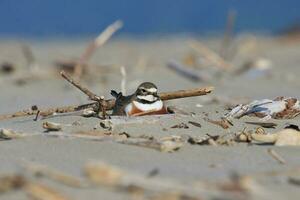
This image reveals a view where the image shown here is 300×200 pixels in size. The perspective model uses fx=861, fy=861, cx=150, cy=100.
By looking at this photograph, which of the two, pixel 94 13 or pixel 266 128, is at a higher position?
pixel 94 13

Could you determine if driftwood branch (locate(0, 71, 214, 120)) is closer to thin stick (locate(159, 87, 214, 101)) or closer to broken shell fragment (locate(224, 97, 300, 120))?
thin stick (locate(159, 87, 214, 101))

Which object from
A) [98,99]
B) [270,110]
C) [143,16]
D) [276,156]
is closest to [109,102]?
[98,99]

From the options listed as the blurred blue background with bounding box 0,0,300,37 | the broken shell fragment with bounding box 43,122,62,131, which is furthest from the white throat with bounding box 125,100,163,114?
the blurred blue background with bounding box 0,0,300,37

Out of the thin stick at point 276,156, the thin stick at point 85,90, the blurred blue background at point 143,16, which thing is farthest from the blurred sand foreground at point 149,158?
the blurred blue background at point 143,16

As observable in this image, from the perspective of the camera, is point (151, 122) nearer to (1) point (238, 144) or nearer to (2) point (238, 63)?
(1) point (238, 144)

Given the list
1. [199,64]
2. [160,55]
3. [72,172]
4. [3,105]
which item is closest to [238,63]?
[199,64]

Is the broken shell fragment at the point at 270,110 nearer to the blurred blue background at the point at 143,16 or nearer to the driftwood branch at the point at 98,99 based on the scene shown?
the driftwood branch at the point at 98,99

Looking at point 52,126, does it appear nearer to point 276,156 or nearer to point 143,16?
point 276,156

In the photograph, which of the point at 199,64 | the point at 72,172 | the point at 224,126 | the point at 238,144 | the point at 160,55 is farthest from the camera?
the point at 160,55

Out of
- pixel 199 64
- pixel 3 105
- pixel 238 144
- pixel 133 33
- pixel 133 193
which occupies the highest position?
pixel 133 33
